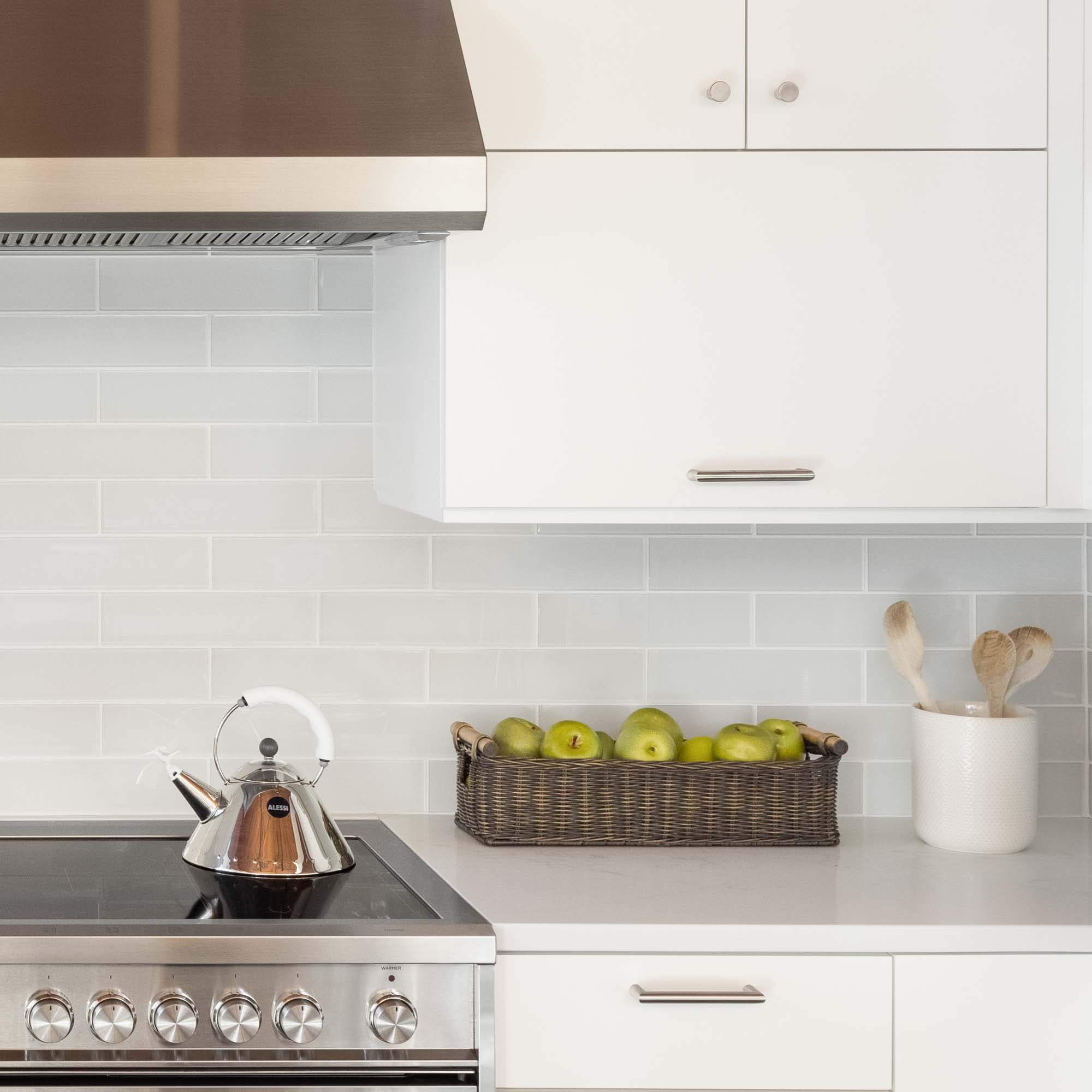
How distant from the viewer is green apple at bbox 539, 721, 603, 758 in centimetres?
187

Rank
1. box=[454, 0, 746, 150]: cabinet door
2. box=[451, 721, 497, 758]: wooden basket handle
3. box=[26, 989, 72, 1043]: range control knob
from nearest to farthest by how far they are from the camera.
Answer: box=[26, 989, 72, 1043]: range control knob < box=[454, 0, 746, 150]: cabinet door < box=[451, 721, 497, 758]: wooden basket handle

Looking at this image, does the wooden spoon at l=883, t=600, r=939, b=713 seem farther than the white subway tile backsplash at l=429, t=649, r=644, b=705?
No

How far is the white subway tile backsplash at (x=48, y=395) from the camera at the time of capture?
2020 mm

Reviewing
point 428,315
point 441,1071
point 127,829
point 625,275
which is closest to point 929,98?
point 625,275

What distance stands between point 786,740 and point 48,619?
1178 mm

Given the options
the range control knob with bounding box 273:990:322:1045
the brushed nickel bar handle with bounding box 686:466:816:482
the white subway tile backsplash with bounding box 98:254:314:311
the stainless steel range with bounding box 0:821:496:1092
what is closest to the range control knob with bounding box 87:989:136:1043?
the stainless steel range with bounding box 0:821:496:1092

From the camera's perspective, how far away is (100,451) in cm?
204

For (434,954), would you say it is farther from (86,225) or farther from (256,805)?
(86,225)

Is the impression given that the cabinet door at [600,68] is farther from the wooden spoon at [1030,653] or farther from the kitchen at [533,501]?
the wooden spoon at [1030,653]

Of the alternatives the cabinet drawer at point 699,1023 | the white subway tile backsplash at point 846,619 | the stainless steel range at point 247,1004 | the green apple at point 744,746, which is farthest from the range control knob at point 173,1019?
the white subway tile backsplash at point 846,619

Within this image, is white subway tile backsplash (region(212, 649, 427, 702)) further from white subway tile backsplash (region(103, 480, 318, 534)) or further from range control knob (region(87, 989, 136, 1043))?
range control knob (region(87, 989, 136, 1043))

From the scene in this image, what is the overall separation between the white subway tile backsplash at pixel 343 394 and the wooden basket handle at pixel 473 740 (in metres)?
0.52

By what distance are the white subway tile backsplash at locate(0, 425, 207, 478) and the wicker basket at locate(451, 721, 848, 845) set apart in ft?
2.33

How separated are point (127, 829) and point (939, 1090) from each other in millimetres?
1208
